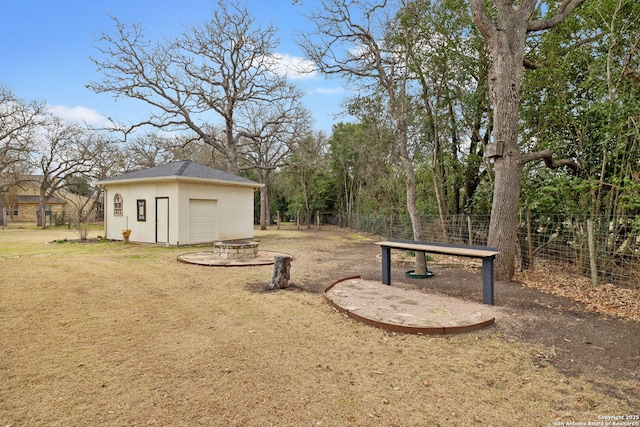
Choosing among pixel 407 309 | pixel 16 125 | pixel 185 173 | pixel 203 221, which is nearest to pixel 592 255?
pixel 407 309

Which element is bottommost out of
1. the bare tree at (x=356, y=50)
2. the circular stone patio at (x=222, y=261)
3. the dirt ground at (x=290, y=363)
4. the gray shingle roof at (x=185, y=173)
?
the dirt ground at (x=290, y=363)

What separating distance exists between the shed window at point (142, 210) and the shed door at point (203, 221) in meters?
1.90

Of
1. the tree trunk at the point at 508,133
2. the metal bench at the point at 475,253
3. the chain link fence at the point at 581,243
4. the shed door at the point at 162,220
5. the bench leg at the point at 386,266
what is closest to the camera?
the metal bench at the point at 475,253

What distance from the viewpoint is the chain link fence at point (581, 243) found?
5.56m

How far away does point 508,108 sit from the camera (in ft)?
21.1

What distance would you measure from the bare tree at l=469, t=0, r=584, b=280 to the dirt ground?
1452 mm

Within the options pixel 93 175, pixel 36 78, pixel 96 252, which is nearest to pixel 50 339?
pixel 96 252

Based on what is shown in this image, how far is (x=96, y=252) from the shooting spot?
1054cm

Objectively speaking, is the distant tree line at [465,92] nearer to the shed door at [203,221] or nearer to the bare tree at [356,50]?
the bare tree at [356,50]

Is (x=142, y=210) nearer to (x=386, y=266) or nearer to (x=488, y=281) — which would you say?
(x=386, y=266)

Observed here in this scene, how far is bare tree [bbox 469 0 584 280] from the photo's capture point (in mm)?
6398

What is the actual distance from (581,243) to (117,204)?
15.3m

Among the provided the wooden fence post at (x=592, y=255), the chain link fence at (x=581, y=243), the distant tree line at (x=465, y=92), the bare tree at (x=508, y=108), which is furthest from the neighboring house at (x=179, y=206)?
the wooden fence post at (x=592, y=255)

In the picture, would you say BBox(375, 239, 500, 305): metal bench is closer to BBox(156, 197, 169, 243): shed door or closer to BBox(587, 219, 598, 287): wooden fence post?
BBox(587, 219, 598, 287): wooden fence post
